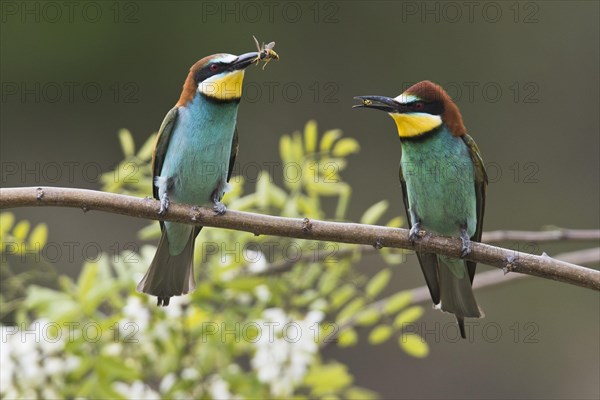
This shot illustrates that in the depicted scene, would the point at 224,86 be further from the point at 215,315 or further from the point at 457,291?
the point at 457,291

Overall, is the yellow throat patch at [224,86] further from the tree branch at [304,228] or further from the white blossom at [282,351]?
the white blossom at [282,351]

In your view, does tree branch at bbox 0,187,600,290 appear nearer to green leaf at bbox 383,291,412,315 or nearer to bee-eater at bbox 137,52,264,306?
bee-eater at bbox 137,52,264,306

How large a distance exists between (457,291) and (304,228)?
1.88ft

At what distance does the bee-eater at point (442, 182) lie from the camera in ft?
6.81

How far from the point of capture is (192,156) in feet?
7.02

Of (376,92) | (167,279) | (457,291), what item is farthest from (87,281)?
(376,92)

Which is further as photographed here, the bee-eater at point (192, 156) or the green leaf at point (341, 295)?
the green leaf at point (341, 295)

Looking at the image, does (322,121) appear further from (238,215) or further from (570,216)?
(238,215)

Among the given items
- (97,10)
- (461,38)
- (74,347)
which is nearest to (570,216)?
(461,38)

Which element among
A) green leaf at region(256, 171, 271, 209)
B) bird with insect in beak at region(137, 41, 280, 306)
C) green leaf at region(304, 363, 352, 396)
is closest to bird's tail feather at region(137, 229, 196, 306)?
bird with insect in beak at region(137, 41, 280, 306)

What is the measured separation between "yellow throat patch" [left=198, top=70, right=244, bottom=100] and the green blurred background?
2546 mm

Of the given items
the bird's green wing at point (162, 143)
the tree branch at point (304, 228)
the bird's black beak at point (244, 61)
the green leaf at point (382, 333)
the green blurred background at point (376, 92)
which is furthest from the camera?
the green blurred background at point (376, 92)

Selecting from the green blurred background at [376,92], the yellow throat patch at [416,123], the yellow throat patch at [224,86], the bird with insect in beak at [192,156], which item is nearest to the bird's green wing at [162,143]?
the bird with insect in beak at [192,156]

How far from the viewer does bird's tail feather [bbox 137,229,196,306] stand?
2033 mm
